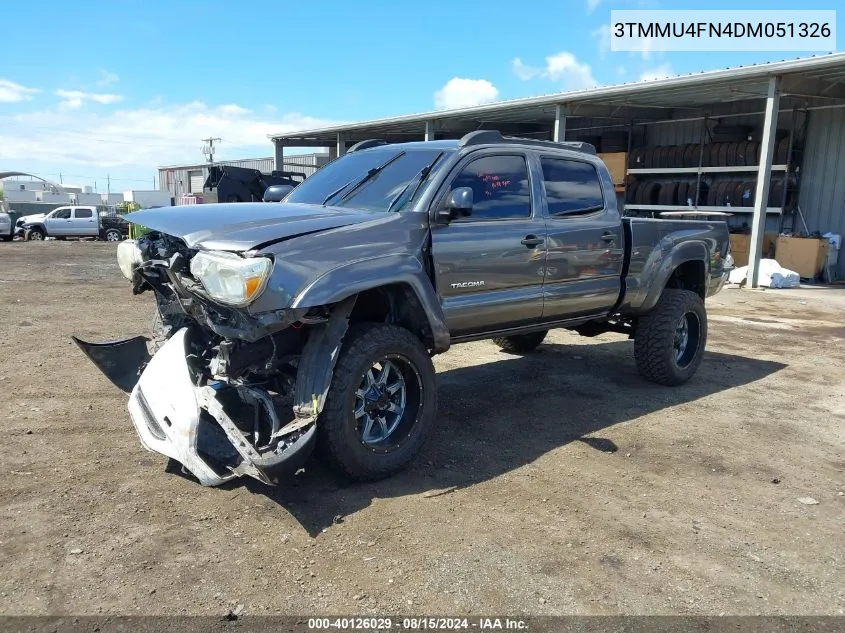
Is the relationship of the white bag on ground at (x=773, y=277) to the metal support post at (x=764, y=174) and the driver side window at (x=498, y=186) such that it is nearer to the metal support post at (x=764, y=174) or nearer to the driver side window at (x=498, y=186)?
the metal support post at (x=764, y=174)

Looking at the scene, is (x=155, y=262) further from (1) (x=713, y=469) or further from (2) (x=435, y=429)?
(1) (x=713, y=469)

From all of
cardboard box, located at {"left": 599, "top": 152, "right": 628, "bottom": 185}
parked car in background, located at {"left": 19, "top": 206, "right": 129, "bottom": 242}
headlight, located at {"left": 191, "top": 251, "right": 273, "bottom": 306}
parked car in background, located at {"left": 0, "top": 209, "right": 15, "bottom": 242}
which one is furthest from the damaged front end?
parked car in background, located at {"left": 0, "top": 209, "right": 15, "bottom": 242}

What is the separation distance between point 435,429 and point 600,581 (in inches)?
82.8

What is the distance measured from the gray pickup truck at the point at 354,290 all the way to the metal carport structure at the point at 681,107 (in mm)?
10403

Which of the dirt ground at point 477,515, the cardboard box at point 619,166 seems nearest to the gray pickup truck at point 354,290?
the dirt ground at point 477,515

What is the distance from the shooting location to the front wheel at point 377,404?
3.81m

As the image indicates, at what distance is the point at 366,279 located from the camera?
3889 millimetres

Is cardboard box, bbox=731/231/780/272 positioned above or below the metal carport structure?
below

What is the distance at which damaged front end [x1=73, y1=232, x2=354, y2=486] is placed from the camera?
3.49 metres

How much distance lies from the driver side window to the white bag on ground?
11429 mm

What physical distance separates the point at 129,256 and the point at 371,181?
1.70 meters

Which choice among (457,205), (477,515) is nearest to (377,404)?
(477,515)

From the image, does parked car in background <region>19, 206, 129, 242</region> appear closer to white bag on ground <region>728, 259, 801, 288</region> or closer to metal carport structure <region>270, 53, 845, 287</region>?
metal carport structure <region>270, 53, 845, 287</region>

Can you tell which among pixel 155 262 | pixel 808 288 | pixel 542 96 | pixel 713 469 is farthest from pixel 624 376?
pixel 542 96
